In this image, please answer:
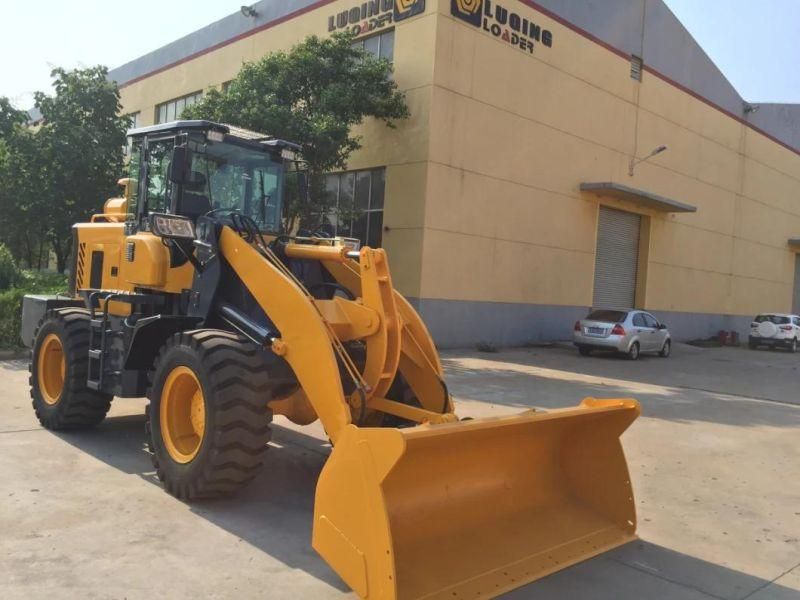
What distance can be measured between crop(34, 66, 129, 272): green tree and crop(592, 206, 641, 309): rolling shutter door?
16780 millimetres

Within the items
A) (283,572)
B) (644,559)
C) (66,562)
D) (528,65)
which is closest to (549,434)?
(644,559)

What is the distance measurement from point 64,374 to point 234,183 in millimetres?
2748

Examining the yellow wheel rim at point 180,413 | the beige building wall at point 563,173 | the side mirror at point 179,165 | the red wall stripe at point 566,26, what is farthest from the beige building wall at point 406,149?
the yellow wheel rim at point 180,413

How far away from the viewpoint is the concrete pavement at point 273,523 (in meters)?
4.20

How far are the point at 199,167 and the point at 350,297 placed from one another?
194 cm

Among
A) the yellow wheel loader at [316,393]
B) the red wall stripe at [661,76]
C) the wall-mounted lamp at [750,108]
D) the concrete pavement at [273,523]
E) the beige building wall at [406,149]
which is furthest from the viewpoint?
the wall-mounted lamp at [750,108]

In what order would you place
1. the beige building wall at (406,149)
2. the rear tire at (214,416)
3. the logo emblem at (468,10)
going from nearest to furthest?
the rear tire at (214,416) → the beige building wall at (406,149) → the logo emblem at (468,10)

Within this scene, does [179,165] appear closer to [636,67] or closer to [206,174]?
[206,174]

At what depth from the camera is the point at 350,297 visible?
6.46m

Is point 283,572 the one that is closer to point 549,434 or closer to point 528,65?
point 549,434

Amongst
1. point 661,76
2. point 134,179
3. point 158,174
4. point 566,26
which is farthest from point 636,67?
point 158,174

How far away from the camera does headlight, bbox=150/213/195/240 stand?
5.96 meters

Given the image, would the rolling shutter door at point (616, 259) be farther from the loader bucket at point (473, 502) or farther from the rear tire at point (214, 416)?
the rear tire at point (214, 416)

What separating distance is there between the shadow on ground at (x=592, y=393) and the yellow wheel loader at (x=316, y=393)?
18.8 feet
